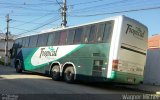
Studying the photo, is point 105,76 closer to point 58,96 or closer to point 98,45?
point 98,45

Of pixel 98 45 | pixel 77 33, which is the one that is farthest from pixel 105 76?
pixel 77 33

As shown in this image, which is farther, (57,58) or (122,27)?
(57,58)

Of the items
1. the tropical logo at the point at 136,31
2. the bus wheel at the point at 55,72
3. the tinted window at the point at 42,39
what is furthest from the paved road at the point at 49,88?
the tinted window at the point at 42,39

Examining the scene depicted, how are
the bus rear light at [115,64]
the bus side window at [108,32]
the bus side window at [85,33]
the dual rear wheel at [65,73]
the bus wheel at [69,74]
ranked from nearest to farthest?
the bus rear light at [115,64] < the bus side window at [108,32] < the bus side window at [85,33] < the bus wheel at [69,74] < the dual rear wheel at [65,73]

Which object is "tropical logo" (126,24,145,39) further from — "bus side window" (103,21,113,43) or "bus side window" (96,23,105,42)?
"bus side window" (96,23,105,42)

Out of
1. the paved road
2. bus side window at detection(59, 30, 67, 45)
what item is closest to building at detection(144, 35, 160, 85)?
the paved road

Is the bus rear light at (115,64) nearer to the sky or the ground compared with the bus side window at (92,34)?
nearer to the ground

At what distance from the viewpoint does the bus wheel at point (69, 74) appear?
20.3 metres

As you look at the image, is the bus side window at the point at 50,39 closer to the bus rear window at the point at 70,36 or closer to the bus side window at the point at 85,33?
the bus rear window at the point at 70,36

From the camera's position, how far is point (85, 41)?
19.5 meters

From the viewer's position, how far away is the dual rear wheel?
20.4 m

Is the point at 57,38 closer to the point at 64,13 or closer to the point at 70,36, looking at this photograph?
the point at 70,36

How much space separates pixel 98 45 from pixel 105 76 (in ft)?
5.87

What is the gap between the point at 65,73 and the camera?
21078 millimetres
